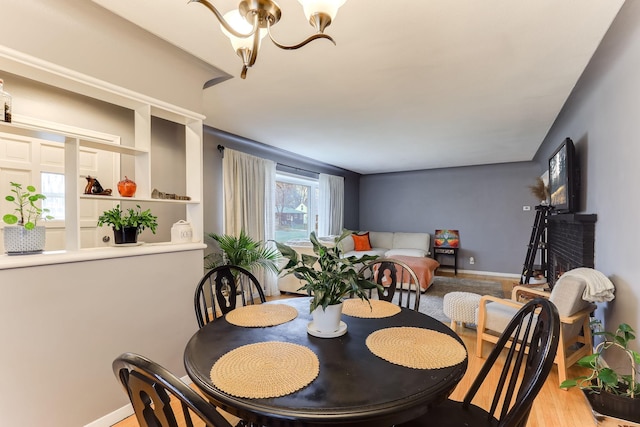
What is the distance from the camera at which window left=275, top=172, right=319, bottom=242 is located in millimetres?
5559

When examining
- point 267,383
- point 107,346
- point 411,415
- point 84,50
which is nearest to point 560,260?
point 411,415

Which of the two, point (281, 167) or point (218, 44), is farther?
point (281, 167)

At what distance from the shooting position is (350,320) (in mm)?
1490

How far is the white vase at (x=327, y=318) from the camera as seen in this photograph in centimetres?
127

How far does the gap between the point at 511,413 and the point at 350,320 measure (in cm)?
73

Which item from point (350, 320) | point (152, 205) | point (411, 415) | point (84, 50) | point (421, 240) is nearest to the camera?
point (411, 415)

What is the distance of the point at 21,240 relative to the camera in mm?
1525

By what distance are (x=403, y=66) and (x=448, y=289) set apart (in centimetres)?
403

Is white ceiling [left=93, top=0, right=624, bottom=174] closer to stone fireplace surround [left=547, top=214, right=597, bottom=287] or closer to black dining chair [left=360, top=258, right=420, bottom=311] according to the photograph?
stone fireplace surround [left=547, top=214, right=597, bottom=287]

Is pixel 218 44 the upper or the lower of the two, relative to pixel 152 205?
upper

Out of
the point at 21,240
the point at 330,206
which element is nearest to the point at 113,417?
the point at 21,240

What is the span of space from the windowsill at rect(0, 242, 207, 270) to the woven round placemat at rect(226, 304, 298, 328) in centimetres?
77

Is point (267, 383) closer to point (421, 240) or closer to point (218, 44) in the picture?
point (218, 44)

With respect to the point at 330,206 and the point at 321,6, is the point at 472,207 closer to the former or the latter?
the point at 330,206
